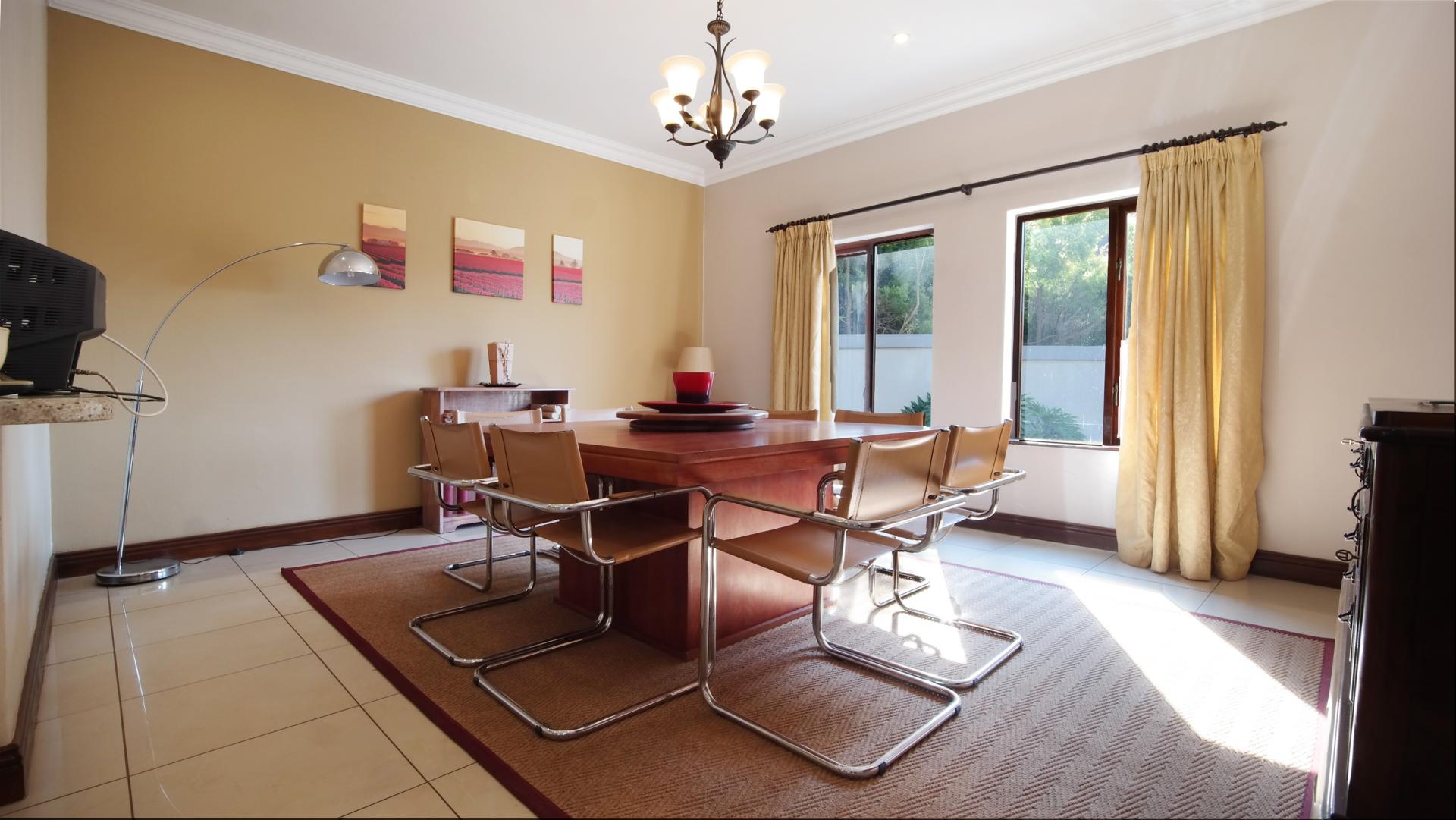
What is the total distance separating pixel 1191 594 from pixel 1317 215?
1685mm

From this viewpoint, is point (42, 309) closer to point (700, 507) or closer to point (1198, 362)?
point (700, 507)

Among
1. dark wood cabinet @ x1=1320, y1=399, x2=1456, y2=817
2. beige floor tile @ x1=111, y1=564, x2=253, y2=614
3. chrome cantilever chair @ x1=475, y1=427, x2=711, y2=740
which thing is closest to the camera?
dark wood cabinet @ x1=1320, y1=399, x2=1456, y2=817

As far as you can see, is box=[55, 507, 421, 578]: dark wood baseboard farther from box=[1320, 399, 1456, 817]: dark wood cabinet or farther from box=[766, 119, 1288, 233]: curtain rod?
box=[1320, 399, 1456, 817]: dark wood cabinet

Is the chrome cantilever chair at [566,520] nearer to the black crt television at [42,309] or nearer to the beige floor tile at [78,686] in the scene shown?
the black crt television at [42,309]

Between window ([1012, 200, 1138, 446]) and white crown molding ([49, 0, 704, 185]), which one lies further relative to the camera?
window ([1012, 200, 1138, 446])

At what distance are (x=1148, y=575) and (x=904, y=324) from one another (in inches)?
84.1

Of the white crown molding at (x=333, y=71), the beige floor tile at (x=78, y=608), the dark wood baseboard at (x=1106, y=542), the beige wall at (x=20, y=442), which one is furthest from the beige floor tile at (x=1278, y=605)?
the white crown molding at (x=333, y=71)

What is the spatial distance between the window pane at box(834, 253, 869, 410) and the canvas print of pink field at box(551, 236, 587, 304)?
196cm

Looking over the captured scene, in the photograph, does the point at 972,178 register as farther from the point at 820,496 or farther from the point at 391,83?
the point at 391,83

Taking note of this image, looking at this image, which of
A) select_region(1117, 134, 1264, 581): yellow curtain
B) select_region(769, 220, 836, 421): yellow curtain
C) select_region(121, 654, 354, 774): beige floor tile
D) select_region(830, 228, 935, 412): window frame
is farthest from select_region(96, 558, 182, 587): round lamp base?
select_region(1117, 134, 1264, 581): yellow curtain

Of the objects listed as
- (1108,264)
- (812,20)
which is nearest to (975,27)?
(812,20)

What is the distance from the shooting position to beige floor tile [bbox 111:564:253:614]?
2691 mm

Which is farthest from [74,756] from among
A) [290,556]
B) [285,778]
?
[290,556]

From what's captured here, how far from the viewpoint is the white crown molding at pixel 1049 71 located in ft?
10.1
